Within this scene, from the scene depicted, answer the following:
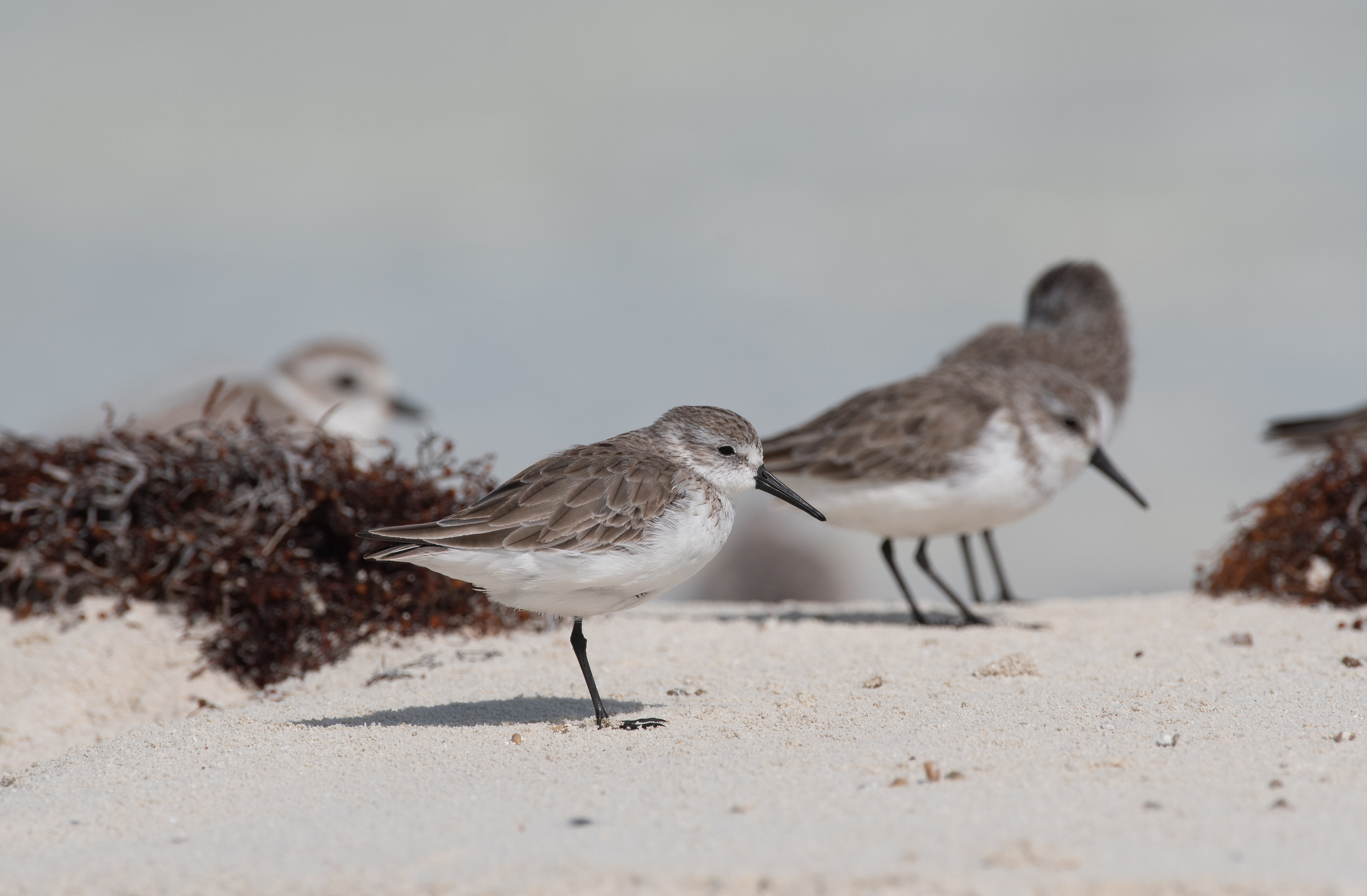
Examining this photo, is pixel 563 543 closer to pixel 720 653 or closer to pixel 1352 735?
pixel 720 653

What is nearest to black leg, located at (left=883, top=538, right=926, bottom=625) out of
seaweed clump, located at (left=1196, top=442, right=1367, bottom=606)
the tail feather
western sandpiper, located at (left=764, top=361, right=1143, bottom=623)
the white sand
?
western sandpiper, located at (left=764, top=361, right=1143, bottom=623)

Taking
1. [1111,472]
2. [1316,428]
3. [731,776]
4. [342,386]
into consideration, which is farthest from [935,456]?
[342,386]

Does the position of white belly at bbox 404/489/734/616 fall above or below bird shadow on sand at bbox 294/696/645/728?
above

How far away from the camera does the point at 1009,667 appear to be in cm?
625

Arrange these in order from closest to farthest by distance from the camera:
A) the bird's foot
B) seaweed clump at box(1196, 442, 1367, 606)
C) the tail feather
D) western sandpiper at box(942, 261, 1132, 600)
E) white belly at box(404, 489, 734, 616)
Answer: white belly at box(404, 489, 734, 616), the bird's foot, seaweed clump at box(1196, 442, 1367, 606), the tail feather, western sandpiper at box(942, 261, 1132, 600)

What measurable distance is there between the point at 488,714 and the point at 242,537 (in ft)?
8.81

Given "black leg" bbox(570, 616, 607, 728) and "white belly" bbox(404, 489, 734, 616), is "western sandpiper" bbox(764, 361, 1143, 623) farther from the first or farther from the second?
"black leg" bbox(570, 616, 607, 728)

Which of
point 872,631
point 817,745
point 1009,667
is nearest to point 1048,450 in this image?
point 872,631

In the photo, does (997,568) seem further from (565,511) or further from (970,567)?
(565,511)

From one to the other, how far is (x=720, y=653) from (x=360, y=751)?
2.67m

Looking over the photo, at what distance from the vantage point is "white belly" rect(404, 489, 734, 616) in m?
5.15

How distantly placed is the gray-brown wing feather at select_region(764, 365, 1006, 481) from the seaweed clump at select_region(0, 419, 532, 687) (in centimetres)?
233

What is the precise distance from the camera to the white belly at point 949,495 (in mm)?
8367

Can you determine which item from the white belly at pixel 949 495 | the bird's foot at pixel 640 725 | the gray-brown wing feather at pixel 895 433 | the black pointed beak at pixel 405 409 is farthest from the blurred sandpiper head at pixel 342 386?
the bird's foot at pixel 640 725
